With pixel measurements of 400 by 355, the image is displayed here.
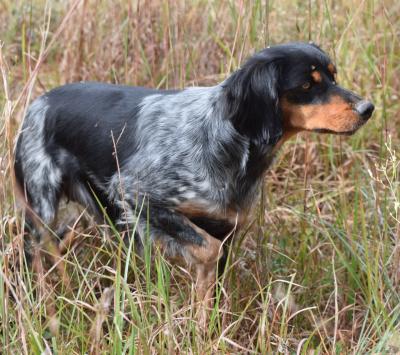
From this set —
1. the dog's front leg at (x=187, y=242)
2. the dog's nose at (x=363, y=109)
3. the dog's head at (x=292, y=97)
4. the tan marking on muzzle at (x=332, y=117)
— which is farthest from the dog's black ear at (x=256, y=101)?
the dog's front leg at (x=187, y=242)

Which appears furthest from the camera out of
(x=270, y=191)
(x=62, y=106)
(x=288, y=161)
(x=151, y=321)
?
(x=288, y=161)

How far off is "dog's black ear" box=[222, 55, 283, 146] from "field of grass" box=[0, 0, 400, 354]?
1.24ft

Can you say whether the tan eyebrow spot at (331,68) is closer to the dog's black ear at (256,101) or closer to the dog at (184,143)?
the dog at (184,143)

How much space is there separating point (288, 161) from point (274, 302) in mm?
1355

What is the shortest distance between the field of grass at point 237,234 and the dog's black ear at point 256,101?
0.38 m

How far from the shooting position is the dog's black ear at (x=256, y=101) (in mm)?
3285

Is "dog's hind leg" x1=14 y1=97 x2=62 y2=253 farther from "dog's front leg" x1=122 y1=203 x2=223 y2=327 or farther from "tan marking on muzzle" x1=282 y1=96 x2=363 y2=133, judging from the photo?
"tan marking on muzzle" x1=282 y1=96 x2=363 y2=133

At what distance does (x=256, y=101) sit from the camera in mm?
3297

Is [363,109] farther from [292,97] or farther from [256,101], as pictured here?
[256,101]

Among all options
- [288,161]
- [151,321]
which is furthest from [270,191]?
[151,321]

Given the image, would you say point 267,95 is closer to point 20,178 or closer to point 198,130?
point 198,130

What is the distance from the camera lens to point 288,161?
15.0 ft

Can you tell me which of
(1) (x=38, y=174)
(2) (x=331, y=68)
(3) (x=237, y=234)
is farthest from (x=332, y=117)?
(1) (x=38, y=174)

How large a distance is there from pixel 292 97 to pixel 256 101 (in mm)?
154
